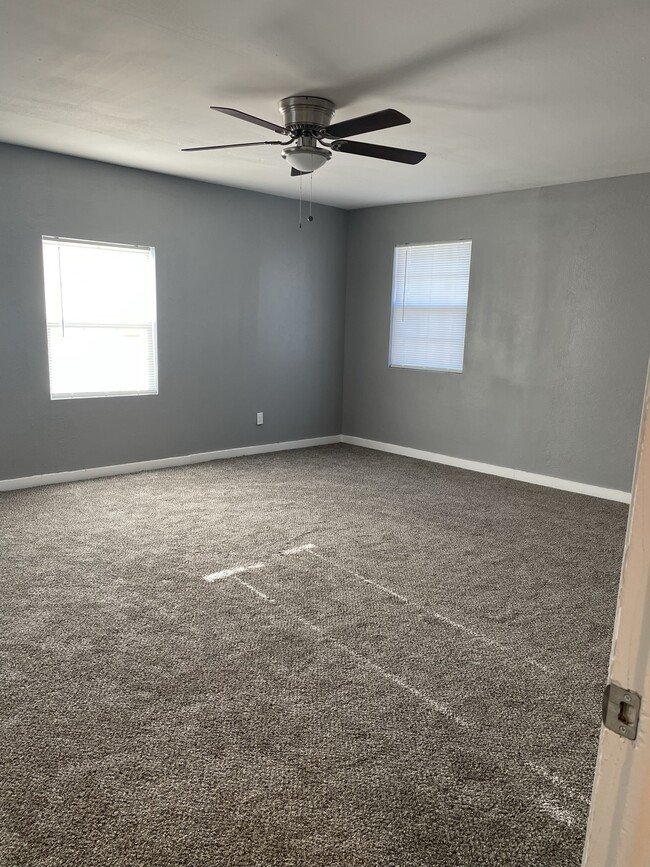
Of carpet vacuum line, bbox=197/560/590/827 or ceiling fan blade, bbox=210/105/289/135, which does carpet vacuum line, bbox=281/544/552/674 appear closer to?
carpet vacuum line, bbox=197/560/590/827

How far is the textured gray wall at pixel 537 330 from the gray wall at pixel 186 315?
70cm

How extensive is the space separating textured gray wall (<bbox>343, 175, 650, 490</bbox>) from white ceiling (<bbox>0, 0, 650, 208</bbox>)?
0.62 m

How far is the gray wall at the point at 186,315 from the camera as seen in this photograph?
454 centimetres

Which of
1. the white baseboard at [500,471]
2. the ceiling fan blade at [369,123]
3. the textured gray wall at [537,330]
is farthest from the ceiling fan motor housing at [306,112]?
the white baseboard at [500,471]

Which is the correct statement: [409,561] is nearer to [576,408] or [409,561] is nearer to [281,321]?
[576,408]

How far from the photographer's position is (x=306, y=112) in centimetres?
314

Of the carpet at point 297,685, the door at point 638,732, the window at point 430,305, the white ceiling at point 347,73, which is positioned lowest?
the carpet at point 297,685

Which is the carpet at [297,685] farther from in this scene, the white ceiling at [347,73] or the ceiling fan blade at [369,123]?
the white ceiling at [347,73]

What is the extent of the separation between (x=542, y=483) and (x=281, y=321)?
2.95 metres

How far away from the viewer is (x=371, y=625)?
2.78 metres

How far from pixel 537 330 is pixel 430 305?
45.5 inches

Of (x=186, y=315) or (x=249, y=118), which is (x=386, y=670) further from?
(x=186, y=315)

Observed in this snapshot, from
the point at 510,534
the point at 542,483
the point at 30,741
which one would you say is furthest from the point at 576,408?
the point at 30,741

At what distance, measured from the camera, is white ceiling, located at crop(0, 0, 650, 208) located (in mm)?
2250
